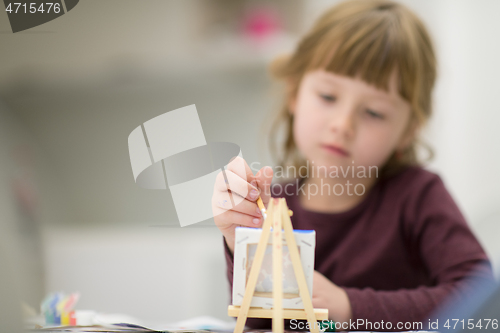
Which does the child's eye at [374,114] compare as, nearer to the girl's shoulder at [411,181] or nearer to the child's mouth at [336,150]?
the child's mouth at [336,150]

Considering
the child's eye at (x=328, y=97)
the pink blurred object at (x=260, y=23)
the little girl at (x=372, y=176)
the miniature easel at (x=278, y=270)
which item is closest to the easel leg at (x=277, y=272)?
the miniature easel at (x=278, y=270)

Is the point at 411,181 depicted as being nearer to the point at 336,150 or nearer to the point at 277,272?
the point at 336,150

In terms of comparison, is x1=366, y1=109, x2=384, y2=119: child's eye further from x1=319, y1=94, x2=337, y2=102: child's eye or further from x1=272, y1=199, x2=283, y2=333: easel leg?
x1=272, y1=199, x2=283, y2=333: easel leg

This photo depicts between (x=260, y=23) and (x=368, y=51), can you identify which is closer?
(x=368, y=51)

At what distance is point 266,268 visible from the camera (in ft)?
0.85

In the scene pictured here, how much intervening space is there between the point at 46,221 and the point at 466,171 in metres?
0.90

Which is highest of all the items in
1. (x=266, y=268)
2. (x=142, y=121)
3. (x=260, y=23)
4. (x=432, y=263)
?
(x=260, y=23)

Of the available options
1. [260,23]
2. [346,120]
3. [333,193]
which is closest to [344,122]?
[346,120]

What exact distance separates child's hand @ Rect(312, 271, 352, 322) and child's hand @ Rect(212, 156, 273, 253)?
8 cm

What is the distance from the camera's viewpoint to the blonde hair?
1.47 feet

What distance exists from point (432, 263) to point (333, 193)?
0.14 meters

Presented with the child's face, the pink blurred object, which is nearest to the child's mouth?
the child's face

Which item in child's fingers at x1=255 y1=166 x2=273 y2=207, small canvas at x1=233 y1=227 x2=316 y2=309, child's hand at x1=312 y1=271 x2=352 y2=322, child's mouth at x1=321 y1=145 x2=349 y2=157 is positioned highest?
child's fingers at x1=255 y1=166 x2=273 y2=207

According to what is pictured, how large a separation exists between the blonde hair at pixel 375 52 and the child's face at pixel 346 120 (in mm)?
14
